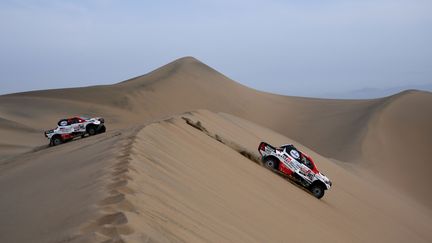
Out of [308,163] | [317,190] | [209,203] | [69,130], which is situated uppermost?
[308,163]

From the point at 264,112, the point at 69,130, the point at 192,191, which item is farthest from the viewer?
the point at 264,112

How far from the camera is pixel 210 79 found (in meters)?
57.3

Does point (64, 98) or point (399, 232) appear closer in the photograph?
point (399, 232)

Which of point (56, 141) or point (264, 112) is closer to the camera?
point (56, 141)

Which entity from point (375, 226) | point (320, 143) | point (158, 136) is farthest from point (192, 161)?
point (320, 143)

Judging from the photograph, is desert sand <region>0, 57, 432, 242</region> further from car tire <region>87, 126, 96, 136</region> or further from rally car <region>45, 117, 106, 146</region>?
car tire <region>87, 126, 96, 136</region>

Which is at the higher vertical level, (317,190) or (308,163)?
(308,163)

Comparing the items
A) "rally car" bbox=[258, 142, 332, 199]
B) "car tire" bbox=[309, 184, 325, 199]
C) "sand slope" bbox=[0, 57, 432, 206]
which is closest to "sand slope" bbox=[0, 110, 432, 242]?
"car tire" bbox=[309, 184, 325, 199]

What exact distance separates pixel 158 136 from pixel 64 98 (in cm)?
3723

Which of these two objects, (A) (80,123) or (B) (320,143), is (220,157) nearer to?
(A) (80,123)

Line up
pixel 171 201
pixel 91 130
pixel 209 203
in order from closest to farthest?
pixel 171 201 → pixel 209 203 → pixel 91 130

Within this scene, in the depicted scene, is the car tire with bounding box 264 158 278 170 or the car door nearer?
the car tire with bounding box 264 158 278 170

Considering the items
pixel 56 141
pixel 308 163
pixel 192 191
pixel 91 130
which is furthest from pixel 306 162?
pixel 56 141

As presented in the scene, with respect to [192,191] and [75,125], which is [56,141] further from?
[192,191]
